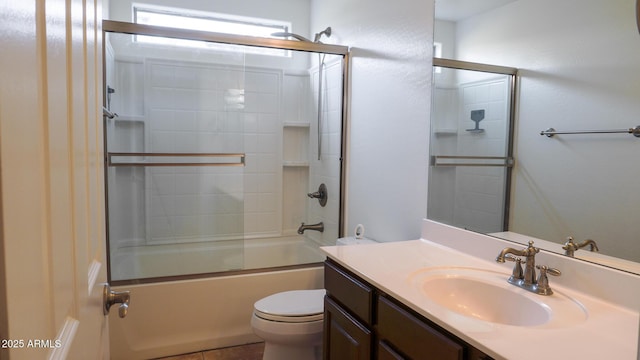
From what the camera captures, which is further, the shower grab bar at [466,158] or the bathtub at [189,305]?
the bathtub at [189,305]

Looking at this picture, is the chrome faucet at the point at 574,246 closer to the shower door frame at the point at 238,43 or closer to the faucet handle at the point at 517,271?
the faucet handle at the point at 517,271

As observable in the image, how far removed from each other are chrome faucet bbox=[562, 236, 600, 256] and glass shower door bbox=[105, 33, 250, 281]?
203 centimetres

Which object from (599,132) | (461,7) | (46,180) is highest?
(461,7)

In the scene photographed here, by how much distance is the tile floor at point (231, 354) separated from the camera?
2445 mm

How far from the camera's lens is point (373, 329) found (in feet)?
4.49

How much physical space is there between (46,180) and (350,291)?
1.20m

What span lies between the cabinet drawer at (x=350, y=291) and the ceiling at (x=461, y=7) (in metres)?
1.22

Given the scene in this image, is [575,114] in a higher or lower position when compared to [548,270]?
higher

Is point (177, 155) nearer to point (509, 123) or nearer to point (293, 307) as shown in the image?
point (293, 307)

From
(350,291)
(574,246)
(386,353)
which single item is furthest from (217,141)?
(574,246)

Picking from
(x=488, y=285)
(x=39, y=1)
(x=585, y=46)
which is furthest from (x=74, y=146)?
(x=585, y=46)

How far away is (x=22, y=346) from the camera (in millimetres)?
379

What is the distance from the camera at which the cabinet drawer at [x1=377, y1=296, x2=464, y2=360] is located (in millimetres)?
1014

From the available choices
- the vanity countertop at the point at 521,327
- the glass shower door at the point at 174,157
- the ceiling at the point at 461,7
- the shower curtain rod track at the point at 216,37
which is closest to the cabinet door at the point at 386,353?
the vanity countertop at the point at 521,327
